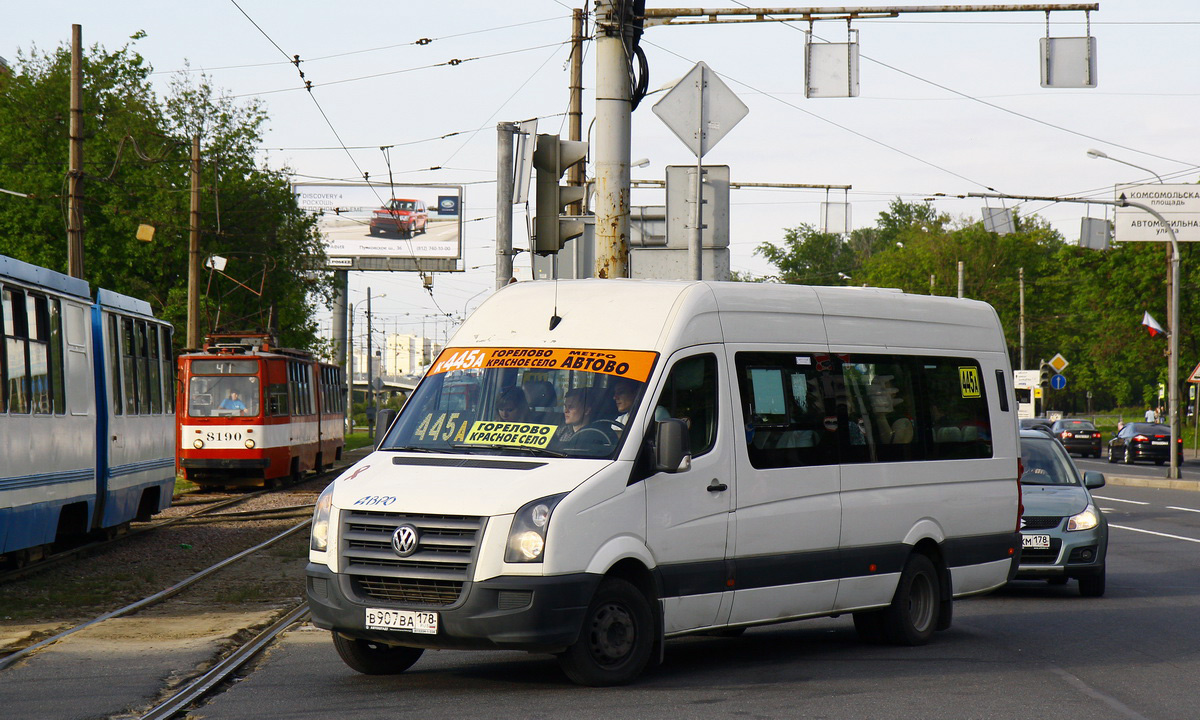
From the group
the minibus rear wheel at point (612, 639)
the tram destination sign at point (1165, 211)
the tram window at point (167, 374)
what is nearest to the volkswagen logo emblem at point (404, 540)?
the minibus rear wheel at point (612, 639)

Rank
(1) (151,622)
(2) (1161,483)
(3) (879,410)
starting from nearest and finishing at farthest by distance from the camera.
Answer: (3) (879,410) → (1) (151,622) → (2) (1161,483)

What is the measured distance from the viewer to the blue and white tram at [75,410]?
13.6 meters

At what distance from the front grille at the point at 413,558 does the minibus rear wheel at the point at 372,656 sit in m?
0.62

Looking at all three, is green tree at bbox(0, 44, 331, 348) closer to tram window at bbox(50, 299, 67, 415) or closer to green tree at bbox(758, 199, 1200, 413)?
tram window at bbox(50, 299, 67, 415)

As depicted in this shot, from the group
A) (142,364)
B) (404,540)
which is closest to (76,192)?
(142,364)

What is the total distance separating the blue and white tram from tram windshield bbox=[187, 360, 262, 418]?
26.8 ft

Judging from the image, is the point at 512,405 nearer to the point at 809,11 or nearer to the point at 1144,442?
the point at 809,11

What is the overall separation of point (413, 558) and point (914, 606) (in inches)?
166

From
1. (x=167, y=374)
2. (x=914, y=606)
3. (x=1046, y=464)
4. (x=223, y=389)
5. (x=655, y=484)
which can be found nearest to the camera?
(x=655, y=484)

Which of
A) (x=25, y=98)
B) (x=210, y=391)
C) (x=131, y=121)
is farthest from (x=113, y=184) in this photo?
(x=210, y=391)

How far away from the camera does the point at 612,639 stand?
319 inches

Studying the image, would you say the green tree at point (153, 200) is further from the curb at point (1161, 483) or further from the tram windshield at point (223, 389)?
the curb at point (1161, 483)

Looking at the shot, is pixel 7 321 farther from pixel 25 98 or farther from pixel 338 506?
pixel 25 98

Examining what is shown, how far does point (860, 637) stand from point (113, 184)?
36128mm
